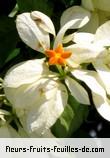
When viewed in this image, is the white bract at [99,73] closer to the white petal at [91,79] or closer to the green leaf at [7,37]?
the white petal at [91,79]

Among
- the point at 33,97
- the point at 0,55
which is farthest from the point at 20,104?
the point at 0,55

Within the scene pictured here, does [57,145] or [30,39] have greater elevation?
[30,39]

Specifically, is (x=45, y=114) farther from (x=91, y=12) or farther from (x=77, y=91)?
(x=91, y=12)

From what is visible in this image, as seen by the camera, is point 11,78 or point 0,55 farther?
point 0,55

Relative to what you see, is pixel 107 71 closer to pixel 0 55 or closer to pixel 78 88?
pixel 78 88

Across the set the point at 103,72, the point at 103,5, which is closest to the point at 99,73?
the point at 103,72

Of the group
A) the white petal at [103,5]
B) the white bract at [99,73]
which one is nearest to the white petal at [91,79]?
the white bract at [99,73]

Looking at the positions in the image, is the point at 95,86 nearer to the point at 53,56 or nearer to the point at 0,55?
the point at 53,56
